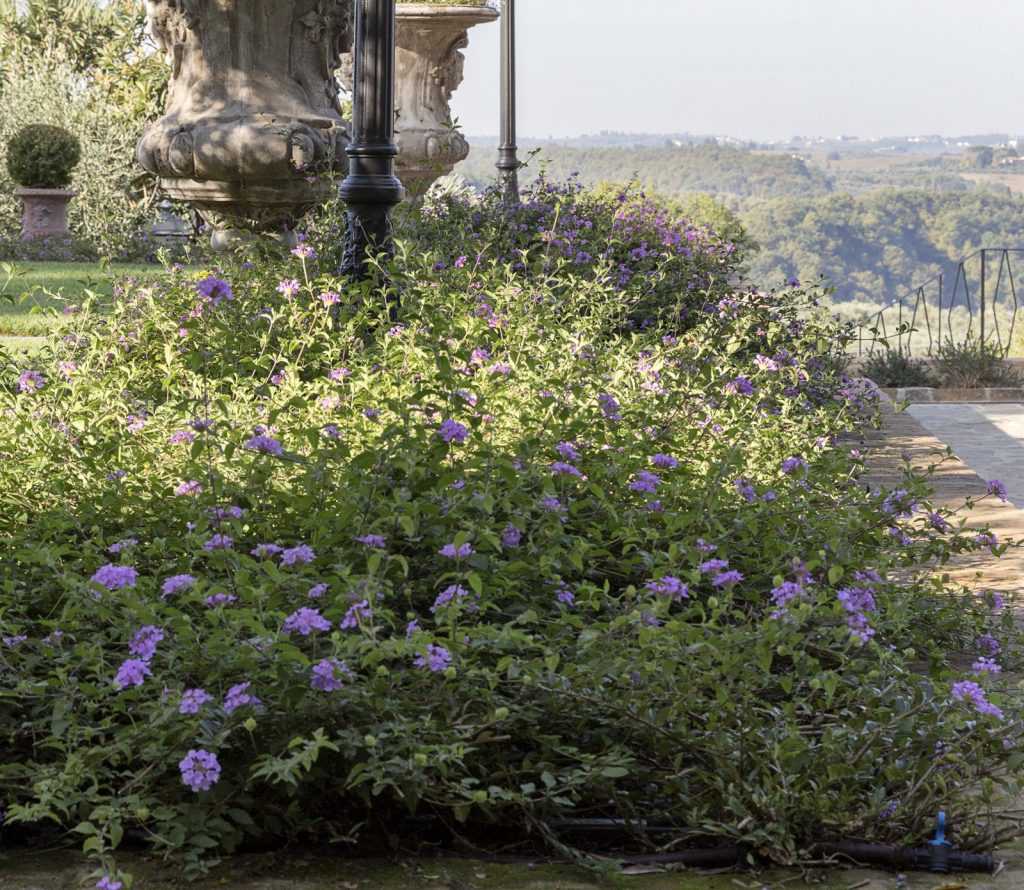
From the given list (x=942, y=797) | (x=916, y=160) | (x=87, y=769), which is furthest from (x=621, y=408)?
(x=916, y=160)

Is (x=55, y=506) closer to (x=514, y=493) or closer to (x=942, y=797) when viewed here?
(x=514, y=493)

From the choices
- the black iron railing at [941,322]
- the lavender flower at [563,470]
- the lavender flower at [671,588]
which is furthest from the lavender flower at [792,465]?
the black iron railing at [941,322]

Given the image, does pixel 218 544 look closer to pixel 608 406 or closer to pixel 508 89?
pixel 608 406

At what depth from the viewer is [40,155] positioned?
18.0 meters

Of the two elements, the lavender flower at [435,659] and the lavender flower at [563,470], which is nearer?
the lavender flower at [435,659]

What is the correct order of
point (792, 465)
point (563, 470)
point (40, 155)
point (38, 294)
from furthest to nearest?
point (40, 155)
point (38, 294)
point (792, 465)
point (563, 470)

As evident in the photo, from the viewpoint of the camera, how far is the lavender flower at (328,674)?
225 cm

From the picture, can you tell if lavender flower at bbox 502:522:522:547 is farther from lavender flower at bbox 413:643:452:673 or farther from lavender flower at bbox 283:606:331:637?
lavender flower at bbox 283:606:331:637

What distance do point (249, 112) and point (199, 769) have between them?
5858mm

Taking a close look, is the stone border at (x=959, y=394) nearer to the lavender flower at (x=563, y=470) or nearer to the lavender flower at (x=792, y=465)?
the lavender flower at (x=792, y=465)

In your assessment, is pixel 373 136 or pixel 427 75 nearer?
pixel 373 136

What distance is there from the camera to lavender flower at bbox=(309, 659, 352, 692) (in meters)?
2.25

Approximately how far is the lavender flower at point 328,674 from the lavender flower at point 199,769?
0.21 meters

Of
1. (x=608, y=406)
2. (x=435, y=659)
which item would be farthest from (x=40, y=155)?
(x=435, y=659)
